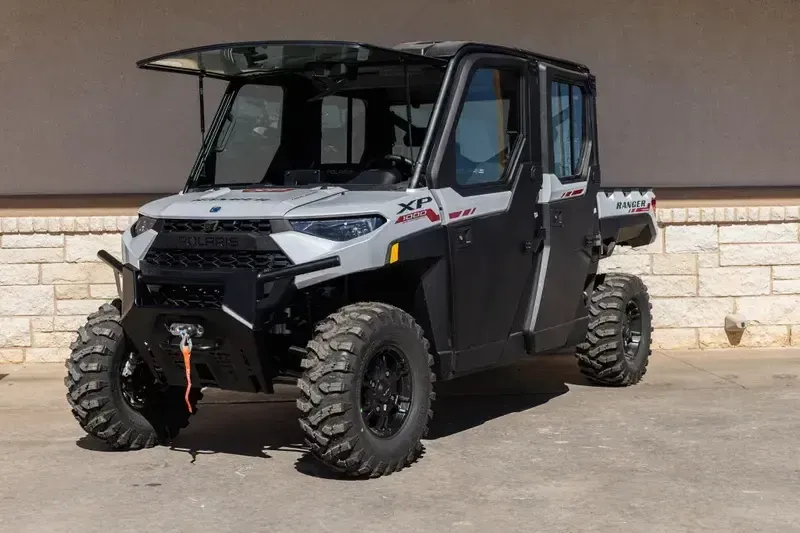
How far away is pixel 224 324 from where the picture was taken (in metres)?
6.31

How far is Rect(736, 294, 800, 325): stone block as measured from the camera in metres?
11.2

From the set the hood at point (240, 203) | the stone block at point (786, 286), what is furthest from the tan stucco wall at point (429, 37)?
the hood at point (240, 203)

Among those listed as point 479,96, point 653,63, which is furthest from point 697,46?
point 479,96

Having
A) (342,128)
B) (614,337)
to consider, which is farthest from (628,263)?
(342,128)

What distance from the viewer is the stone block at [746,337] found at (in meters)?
11.2

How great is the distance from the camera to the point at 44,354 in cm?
1059

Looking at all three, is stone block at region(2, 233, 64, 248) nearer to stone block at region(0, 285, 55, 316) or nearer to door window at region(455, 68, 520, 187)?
stone block at region(0, 285, 55, 316)

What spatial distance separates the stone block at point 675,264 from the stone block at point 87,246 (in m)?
4.70

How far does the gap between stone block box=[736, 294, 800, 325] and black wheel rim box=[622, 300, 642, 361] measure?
1950 mm

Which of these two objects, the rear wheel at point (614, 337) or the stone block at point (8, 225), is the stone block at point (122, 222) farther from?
the rear wheel at point (614, 337)

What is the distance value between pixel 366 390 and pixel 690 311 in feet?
17.5

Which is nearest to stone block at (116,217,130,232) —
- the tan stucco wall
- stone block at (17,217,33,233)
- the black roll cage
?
the tan stucco wall

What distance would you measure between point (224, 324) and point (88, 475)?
1220 mm

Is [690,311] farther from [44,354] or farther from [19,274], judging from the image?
[19,274]
